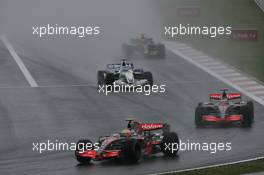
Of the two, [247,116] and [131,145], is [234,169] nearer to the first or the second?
[131,145]

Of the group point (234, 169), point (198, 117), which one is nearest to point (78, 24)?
point (198, 117)

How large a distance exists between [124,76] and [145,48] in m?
10.9

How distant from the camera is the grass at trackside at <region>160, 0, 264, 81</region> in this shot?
59375 millimetres

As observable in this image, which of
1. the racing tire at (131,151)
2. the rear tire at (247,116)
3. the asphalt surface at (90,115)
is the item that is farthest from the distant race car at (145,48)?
the racing tire at (131,151)

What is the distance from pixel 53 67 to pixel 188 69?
24.2 feet

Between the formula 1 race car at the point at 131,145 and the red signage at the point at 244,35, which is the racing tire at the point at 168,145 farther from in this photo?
the red signage at the point at 244,35

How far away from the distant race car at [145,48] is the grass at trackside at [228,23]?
145 inches

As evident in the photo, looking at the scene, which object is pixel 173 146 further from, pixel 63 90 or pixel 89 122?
pixel 63 90

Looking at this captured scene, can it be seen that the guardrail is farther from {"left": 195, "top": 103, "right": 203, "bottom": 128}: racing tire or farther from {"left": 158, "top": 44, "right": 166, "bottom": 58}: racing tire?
{"left": 195, "top": 103, "right": 203, "bottom": 128}: racing tire

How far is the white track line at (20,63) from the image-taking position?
167 ft

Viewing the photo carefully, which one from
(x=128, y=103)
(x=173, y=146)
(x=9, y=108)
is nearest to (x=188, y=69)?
(x=128, y=103)

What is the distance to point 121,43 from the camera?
211 feet

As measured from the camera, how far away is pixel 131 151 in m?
31.1

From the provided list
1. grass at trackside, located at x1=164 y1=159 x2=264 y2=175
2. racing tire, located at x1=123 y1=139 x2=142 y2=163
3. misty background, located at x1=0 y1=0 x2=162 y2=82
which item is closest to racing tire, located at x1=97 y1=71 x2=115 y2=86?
misty background, located at x1=0 y1=0 x2=162 y2=82
